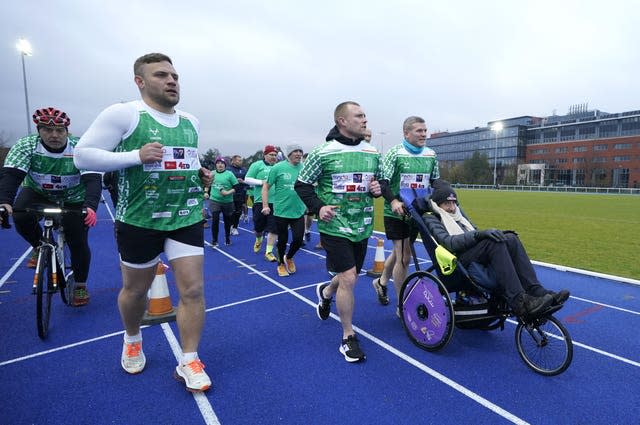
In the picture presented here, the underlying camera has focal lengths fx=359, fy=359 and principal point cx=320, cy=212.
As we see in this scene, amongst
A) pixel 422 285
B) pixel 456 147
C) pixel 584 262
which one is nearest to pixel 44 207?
pixel 422 285

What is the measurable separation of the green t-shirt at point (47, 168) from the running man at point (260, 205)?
3343mm

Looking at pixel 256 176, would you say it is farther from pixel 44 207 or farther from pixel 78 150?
pixel 78 150

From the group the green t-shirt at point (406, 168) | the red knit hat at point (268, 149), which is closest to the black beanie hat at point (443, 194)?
the green t-shirt at point (406, 168)

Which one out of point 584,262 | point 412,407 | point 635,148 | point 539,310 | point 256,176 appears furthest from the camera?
point 635,148

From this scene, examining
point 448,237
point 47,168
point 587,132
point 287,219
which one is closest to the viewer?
point 448,237

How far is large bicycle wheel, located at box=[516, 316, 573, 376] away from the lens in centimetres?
273

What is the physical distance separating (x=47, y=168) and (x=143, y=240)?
2.34 metres

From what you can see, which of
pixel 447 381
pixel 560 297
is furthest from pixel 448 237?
pixel 447 381

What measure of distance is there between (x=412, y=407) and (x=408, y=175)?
261cm

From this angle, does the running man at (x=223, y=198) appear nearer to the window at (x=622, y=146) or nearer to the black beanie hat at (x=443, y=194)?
the black beanie hat at (x=443, y=194)

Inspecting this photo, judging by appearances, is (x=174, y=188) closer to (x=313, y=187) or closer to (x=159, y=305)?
(x=313, y=187)

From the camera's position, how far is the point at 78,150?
Result: 7.60ft

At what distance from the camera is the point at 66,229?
4.10m

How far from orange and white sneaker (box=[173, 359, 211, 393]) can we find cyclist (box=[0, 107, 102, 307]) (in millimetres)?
1719
